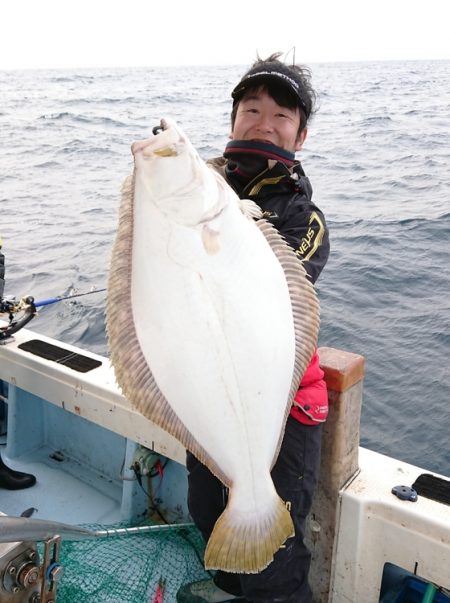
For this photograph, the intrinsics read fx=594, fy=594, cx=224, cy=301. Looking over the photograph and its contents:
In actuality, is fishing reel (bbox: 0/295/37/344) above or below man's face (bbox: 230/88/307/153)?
below

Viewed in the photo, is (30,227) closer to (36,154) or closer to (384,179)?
(384,179)

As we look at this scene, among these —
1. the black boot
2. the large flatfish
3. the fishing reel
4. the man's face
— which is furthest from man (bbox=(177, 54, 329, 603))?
the fishing reel

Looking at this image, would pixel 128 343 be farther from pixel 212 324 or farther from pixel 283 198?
pixel 283 198

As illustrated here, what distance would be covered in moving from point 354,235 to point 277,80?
811cm

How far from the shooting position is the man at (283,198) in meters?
1.97

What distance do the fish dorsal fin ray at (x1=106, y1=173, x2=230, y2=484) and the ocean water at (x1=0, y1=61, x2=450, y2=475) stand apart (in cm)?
349

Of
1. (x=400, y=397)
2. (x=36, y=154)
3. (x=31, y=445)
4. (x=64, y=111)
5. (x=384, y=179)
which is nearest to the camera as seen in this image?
(x=31, y=445)

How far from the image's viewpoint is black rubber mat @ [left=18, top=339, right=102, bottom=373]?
349 centimetres

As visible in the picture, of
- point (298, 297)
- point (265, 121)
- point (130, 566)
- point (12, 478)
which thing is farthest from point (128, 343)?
point (12, 478)

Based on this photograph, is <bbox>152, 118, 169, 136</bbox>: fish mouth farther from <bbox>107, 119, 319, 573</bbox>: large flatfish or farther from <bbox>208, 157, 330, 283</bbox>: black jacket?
<bbox>208, 157, 330, 283</bbox>: black jacket

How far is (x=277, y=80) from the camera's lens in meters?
2.03

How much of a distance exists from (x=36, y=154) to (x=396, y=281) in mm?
16327

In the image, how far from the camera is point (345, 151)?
57.3 ft

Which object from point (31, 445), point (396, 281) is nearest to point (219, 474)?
point (31, 445)
